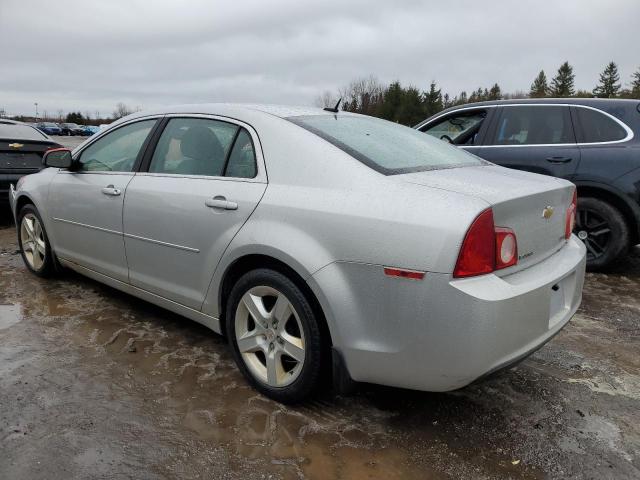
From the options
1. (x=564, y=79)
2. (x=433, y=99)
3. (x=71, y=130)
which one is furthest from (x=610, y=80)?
(x=71, y=130)

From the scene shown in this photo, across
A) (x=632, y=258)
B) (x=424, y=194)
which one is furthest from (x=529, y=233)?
(x=632, y=258)

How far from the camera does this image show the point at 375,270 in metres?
2.12

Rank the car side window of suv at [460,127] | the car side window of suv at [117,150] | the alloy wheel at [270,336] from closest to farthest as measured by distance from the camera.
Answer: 1. the alloy wheel at [270,336]
2. the car side window of suv at [117,150]
3. the car side window of suv at [460,127]

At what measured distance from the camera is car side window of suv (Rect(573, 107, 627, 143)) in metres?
4.86

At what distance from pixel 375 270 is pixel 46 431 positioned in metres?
1.69

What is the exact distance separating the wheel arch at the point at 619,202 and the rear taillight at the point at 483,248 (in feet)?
10.7

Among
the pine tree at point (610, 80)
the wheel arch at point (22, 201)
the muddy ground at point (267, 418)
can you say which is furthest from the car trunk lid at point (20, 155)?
the pine tree at point (610, 80)

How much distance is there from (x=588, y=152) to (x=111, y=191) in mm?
4254

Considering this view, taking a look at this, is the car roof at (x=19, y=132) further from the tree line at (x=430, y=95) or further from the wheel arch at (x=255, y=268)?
the tree line at (x=430, y=95)

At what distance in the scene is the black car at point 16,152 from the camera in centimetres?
675

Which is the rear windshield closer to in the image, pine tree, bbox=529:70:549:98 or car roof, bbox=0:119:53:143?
car roof, bbox=0:119:53:143

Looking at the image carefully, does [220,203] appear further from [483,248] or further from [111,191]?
[483,248]

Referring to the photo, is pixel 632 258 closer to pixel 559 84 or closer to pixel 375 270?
pixel 375 270

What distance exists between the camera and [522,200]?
224 centimetres
